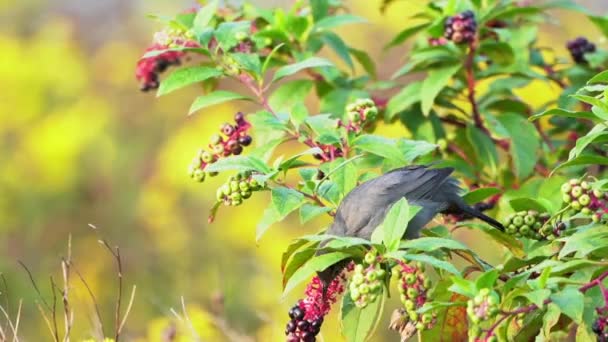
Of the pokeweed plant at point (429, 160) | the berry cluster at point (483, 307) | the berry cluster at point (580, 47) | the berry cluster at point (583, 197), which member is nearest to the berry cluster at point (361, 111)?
the pokeweed plant at point (429, 160)

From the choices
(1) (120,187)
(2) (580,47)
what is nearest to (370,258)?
(2) (580,47)

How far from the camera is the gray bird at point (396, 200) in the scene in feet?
5.70

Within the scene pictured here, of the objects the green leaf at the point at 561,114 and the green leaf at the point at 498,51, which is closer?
the green leaf at the point at 561,114

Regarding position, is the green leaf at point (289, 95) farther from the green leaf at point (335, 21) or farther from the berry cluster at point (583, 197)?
the berry cluster at point (583, 197)

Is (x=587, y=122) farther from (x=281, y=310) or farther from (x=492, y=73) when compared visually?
(x=281, y=310)

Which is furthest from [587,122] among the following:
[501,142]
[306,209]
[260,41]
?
[306,209]

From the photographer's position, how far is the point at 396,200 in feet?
6.06

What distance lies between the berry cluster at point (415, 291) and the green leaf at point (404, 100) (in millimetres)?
941

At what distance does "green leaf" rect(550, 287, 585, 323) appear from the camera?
1.40 metres

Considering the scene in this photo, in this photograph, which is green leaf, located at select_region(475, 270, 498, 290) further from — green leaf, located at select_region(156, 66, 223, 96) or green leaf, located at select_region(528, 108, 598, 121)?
green leaf, located at select_region(156, 66, 223, 96)

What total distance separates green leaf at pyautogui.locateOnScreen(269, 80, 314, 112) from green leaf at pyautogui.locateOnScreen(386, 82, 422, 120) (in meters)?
0.21

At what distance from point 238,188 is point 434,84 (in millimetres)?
822

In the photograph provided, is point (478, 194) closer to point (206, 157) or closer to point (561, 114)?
point (561, 114)

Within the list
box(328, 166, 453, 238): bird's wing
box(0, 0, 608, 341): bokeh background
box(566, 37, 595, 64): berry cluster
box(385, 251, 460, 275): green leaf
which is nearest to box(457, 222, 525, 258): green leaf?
box(328, 166, 453, 238): bird's wing
